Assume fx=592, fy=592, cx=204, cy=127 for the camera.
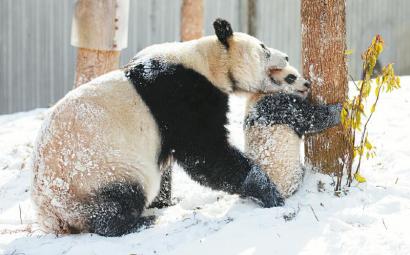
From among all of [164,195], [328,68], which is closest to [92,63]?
[164,195]

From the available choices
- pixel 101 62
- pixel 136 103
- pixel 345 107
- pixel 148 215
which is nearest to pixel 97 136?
pixel 136 103

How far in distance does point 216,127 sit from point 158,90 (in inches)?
18.9

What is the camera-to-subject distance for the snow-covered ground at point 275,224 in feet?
10.9

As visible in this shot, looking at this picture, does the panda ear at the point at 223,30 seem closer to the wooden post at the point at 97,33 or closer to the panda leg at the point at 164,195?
the panda leg at the point at 164,195

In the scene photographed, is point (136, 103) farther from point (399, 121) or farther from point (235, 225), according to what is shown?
point (399, 121)

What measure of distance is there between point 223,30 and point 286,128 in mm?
861

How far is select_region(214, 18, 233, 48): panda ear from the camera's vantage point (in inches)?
172

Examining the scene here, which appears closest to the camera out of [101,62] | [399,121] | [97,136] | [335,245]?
[335,245]

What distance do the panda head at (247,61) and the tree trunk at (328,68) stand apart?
0.30 m

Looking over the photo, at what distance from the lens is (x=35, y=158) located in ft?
13.3

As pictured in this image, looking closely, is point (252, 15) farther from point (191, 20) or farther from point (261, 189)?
point (261, 189)

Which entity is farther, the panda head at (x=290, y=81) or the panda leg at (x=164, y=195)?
the panda leg at (x=164, y=195)

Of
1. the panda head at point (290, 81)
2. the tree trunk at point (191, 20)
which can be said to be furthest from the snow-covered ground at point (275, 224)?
the tree trunk at point (191, 20)

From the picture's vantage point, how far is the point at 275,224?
3.58 meters
